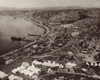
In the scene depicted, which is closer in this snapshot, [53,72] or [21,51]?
[53,72]

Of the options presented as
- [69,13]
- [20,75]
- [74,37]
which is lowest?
[20,75]

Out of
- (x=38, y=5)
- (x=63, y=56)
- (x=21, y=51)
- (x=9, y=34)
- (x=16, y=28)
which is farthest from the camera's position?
(x=38, y=5)

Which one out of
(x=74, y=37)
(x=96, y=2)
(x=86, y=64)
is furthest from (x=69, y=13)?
(x=86, y=64)

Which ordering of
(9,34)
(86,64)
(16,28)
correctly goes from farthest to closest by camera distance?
(16,28) < (9,34) < (86,64)

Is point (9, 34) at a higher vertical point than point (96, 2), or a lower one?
lower

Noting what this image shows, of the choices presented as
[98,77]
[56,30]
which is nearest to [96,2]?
[56,30]

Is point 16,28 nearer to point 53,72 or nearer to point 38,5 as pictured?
point 38,5
